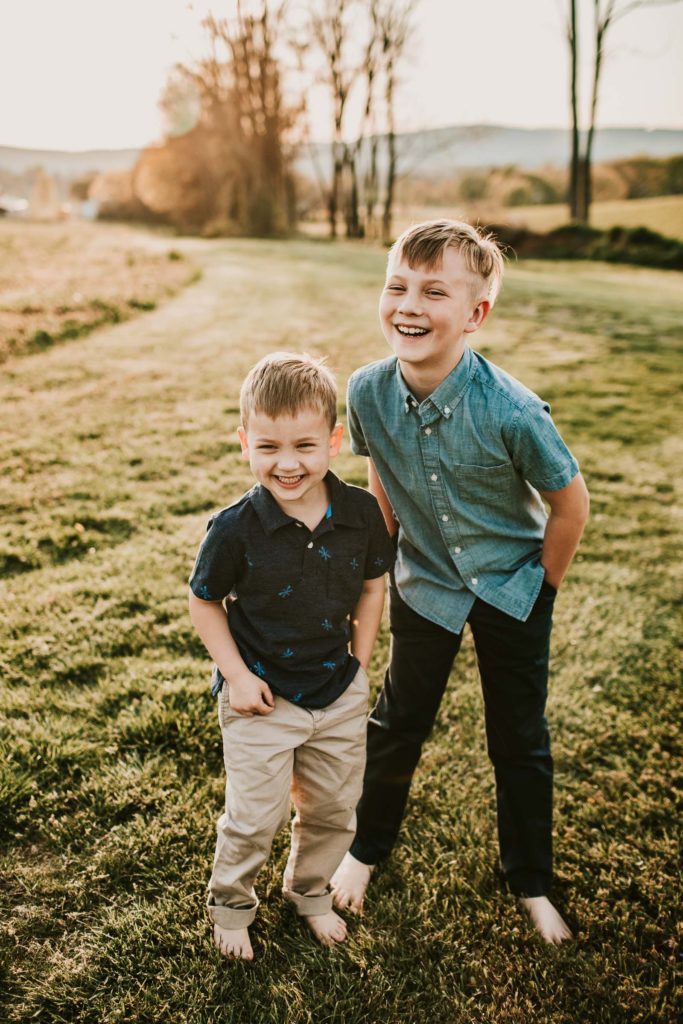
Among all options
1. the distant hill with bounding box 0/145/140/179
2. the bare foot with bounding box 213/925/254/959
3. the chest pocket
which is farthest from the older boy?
the distant hill with bounding box 0/145/140/179

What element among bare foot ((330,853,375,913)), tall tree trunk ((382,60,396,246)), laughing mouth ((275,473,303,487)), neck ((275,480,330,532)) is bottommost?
bare foot ((330,853,375,913))

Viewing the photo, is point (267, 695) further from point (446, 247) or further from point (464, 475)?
point (446, 247)

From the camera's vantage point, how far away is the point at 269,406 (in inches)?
62.7

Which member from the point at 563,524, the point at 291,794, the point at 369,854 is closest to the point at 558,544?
the point at 563,524

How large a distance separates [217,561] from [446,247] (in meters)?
0.90

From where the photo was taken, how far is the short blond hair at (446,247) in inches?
64.3

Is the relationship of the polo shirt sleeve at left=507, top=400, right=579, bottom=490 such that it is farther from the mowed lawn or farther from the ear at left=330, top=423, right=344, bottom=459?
the mowed lawn

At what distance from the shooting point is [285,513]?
1662mm

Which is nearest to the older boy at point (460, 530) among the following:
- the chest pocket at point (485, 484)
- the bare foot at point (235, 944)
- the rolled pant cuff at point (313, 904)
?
the chest pocket at point (485, 484)

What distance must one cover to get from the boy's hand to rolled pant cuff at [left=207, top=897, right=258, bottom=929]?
0.54 m

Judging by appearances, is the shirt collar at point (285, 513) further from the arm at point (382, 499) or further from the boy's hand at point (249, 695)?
the boy's hand at point (249, 695)

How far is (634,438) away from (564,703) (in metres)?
3.49

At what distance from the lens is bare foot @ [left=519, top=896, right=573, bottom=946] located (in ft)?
6.20

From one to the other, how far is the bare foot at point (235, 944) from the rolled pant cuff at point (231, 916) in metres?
0.02
